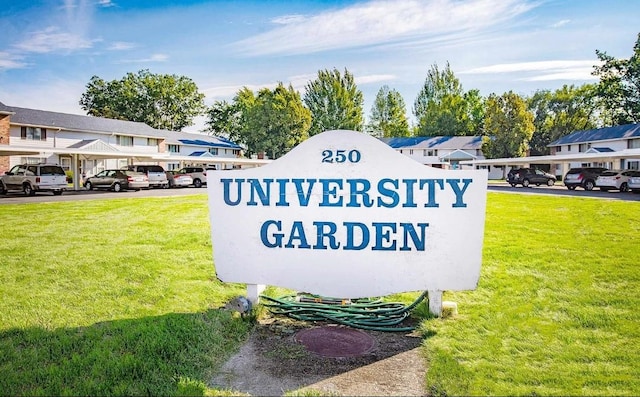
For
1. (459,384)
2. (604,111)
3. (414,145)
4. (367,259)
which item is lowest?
(459,384)

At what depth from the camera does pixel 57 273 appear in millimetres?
6383

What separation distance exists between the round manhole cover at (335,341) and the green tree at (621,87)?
229ft

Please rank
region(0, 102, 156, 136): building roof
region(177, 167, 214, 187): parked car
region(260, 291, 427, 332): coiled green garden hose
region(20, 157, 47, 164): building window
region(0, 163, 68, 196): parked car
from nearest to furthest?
region(260, 291, 427, 332): coiled green garden hose → region(0, 163, 68, 196): parked car → region(177, 167, 214, 187): parked car → region(20, 157, 47, 164): building window → region(0, 102, 156, 136): building roof

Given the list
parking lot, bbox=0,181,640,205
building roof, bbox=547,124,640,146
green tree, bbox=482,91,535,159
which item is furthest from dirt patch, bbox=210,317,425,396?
building roof, bbox=547,124,640,146

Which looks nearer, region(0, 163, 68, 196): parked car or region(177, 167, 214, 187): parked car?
region(0, 163, 68, 196): parked car

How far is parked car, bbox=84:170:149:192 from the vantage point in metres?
29.2

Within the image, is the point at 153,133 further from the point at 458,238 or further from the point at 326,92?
the point at 458,238

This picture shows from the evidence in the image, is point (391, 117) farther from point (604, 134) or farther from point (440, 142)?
point (604, 134)

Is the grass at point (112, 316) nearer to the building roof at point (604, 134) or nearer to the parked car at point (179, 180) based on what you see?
the parked car at point (179, 180)

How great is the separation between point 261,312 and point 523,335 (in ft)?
8.63

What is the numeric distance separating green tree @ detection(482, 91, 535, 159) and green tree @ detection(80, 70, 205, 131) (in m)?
46.5

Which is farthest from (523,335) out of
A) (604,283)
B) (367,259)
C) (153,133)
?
(153,133)

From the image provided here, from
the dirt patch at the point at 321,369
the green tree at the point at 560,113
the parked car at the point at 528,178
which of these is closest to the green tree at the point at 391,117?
the green tree at the point at 560,113

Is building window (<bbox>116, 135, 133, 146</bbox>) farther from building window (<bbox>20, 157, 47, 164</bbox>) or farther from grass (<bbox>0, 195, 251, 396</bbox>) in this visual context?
grass (<bbox>0, 195, 251, 396</bbox>)
